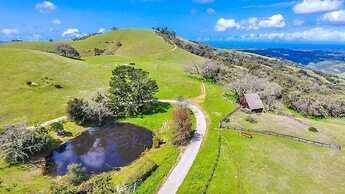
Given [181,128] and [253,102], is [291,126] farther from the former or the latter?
[181,128]

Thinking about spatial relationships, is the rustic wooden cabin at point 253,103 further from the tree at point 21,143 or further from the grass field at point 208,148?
the tree at point 21,143

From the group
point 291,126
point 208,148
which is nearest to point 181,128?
point 208,148

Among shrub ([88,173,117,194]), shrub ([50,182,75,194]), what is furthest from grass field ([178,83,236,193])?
shrub ([50,182,75,194])

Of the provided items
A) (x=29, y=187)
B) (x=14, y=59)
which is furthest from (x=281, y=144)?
(x=14, y=59)

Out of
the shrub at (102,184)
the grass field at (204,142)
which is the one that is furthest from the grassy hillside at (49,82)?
the shrub at (102,184)

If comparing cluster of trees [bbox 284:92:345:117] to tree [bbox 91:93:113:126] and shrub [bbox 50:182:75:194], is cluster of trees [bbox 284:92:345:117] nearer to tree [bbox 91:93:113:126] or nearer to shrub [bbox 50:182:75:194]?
tree [bbox 91:93:113:126]

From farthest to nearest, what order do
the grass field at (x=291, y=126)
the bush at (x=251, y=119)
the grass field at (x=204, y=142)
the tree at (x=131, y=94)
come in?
the tree at (x=131, y=94)
the bush at (x=251, y=119)
the grass field at (x=291, y=126)
the grass field at (x=204, y=142)

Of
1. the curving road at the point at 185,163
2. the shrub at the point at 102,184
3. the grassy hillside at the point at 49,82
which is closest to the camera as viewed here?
the shrub at the point at 102,184
